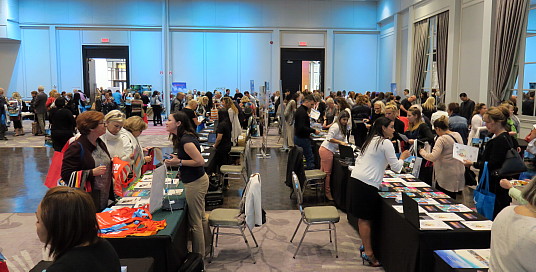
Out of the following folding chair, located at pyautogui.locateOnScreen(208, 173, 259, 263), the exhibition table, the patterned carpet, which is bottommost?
the patterned carpet

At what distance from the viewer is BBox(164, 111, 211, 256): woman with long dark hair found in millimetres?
3607

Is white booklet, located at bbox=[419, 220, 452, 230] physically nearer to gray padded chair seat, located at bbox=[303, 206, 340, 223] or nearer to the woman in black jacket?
gray padded chair seat, located at bbox=[303, 206, 340, 223]

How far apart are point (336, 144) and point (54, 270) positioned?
4940 mm

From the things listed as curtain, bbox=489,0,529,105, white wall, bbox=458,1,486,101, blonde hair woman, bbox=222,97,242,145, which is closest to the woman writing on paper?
blonde hair woman, bbox=222,97,242,145

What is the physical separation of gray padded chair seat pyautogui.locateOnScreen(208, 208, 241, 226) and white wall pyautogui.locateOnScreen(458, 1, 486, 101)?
8.64m

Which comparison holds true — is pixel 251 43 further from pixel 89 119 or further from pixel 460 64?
pixel 89 119

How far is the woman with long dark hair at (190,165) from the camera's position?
3607 millimetres

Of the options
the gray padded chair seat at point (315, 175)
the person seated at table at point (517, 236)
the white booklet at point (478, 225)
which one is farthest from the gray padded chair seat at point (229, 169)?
the person seated at table at point (517, 236)

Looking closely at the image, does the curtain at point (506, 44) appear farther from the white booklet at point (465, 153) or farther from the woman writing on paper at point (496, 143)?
the white booklet at point (465, 153)

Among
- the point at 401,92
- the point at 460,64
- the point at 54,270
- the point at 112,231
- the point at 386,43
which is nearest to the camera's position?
the point at 54,270

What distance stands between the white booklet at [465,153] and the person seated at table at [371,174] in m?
0.77

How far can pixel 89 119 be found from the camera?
3.33 meters

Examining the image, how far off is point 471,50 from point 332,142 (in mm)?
7735

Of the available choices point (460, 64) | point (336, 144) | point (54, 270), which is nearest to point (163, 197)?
point (54, 270)
